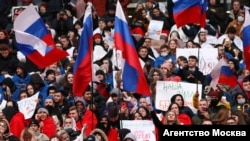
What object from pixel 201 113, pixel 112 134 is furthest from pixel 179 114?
pixel 112 134

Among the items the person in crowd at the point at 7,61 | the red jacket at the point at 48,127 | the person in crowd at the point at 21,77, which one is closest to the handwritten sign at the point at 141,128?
the red jacket at the point at 48,127

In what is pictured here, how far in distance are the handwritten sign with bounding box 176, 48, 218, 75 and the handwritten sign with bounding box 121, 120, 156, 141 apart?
349 cm

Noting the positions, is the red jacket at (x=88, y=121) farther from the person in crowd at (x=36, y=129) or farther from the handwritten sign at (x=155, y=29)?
the handwritten sign at (x=155, y=29)

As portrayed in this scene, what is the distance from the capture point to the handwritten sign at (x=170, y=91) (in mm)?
20922

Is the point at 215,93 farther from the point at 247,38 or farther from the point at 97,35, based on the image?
the point at 97,35

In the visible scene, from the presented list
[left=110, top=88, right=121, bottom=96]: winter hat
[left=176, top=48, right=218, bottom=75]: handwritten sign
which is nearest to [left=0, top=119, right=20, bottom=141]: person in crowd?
[left=110, top=88, right=121, bottom=96]: winter hat

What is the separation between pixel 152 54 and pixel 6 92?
3.36 metres

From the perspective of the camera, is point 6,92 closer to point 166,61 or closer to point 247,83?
point 166,61

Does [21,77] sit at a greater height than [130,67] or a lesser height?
lesser

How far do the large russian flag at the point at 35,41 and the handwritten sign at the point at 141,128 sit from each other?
158cm

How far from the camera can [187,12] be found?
21.1m

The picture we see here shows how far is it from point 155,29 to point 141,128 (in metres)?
6.71

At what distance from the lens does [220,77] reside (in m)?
21.2

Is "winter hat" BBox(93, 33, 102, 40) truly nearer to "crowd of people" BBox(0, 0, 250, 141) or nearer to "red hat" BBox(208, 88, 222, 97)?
"crowd of people" BBox(0, 0, 250, 141)
